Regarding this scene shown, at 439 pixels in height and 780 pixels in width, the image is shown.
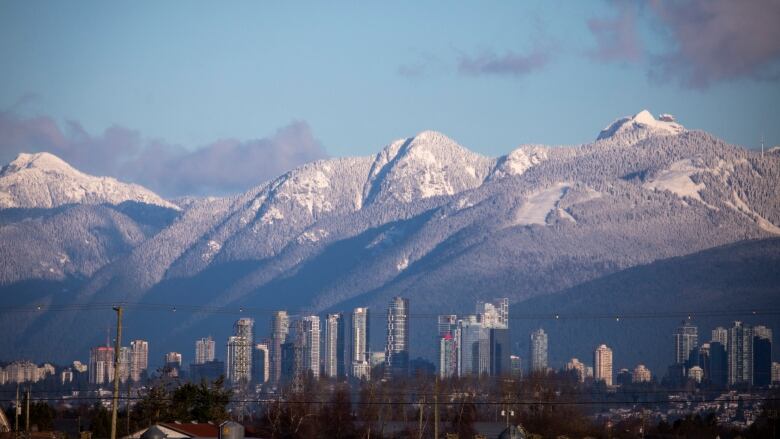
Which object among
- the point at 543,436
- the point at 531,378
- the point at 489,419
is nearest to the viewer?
the point at 543,436

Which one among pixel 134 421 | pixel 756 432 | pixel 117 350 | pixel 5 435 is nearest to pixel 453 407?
pixel 756 432

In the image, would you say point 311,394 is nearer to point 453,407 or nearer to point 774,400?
point 453,407

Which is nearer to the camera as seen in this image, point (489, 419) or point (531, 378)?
point (489, 419)

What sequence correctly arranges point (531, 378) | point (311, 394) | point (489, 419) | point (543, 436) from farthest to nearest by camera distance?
point (531, 378) → point (311, 394) → point (489, 419) → point (543, 436)

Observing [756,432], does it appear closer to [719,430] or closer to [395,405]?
[719,430]

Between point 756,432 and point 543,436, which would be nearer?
point 543,436

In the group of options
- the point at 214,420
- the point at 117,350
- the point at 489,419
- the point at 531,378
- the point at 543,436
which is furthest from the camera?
the point at 531,378

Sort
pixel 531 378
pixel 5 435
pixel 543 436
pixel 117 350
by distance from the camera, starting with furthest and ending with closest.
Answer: pixel 531 378
pixel 543 436
pixel 5 435
pixel 117 350

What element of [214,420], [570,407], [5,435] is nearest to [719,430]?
[570,407]
